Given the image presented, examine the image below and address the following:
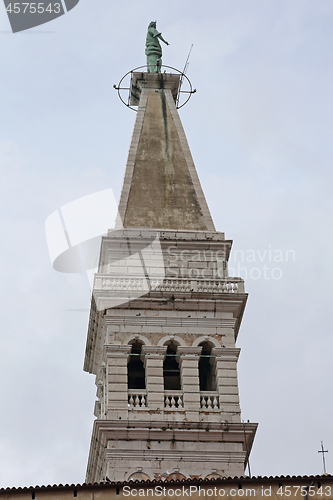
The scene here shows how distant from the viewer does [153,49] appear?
198 feet

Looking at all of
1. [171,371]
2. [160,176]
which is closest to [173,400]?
[171,371]

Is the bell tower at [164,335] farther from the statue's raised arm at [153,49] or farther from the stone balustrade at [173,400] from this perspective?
the statue's raised arm at [153,49]

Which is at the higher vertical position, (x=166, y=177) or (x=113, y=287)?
(x=166, y=177)

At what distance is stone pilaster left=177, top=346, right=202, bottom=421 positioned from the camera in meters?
43.6

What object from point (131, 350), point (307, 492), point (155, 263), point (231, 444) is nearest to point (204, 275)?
point (155, 263)

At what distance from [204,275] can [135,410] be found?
7.57 metres

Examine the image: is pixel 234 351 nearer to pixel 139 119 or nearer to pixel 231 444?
pixel 231 444

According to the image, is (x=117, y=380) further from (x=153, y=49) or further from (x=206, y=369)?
(x=153, y=49)

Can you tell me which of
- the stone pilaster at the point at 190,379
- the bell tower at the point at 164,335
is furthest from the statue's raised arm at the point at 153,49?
the stone pilaster at the point at 190,379

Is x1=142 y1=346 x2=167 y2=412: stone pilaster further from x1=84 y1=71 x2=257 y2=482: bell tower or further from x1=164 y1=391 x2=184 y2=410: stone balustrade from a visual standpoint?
x1=164 y1=391 x2=184 y2=410: stone balustrade

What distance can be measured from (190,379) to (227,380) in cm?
146

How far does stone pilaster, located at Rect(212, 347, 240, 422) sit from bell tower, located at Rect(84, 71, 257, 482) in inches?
1.6

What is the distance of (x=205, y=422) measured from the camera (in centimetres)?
4300

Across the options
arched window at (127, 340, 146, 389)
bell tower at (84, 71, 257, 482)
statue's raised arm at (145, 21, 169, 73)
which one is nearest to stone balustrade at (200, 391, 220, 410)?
bell tower at (84, 71, 257, 482)
